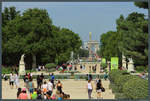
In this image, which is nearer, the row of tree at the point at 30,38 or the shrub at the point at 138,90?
the shrub at the point at 138,90

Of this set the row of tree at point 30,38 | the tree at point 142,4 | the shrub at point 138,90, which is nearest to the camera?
the shrub at point 138,90

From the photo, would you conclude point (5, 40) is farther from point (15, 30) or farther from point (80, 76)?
point (80, 76)

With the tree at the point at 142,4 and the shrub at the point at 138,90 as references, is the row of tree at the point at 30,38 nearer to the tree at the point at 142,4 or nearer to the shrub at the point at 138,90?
the tree at the point at 142,4

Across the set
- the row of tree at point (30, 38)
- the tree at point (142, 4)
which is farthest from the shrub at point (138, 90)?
the row of tree at point (30, 38)

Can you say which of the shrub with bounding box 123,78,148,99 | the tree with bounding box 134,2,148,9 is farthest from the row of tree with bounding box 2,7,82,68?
the shrub with bounding box 123,78,148,99

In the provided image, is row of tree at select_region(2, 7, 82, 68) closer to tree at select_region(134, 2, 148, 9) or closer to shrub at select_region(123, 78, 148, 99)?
tree at select_region(134, 2, 148, 9)

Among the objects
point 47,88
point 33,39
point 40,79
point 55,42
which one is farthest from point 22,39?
point 47,88

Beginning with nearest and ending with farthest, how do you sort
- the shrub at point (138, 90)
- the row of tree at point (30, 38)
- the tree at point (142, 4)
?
the shrub at point (138, 90) < the tree at point (142, 4) < the row of tree at point (30, 38)

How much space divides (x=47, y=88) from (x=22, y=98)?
12.1 ft

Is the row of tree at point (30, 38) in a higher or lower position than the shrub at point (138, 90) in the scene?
higher

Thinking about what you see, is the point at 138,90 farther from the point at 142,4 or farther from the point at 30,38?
the point at 30,38

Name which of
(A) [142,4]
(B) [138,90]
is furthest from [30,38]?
(B) [138,90]

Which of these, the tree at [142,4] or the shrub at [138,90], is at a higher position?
the tree at [142,4]

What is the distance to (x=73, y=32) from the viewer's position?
8400 centimetres
